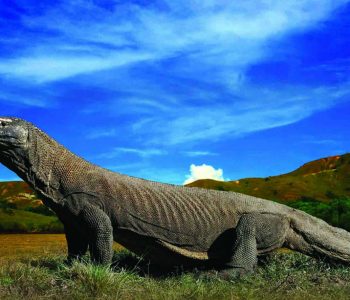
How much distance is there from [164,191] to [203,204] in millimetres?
779

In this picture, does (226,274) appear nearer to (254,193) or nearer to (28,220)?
(28,220)

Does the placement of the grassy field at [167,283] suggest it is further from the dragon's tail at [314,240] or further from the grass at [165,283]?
the dragon's tail at [314,240]

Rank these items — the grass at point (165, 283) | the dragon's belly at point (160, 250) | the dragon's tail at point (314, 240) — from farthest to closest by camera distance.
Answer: the dragon's tail at point (314, 240)
the dragon's belly at point (160, 250)
the grass at point (165, 283)

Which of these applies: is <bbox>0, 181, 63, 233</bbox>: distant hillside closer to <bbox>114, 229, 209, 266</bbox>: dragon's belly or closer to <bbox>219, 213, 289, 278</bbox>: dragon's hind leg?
<bbox>114, 229, 209, 266</bbox>: dragon's belly

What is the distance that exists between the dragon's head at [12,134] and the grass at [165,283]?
6.95 ft

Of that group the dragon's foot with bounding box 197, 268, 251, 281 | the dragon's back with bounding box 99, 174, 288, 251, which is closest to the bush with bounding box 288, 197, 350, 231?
the dragon's back with bounding box 99, 174, 288, 251

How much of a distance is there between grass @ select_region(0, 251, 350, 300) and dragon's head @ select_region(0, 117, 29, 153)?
212cm

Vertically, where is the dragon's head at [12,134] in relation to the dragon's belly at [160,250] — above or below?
above

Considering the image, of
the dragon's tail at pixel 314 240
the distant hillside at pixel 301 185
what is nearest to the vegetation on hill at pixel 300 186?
the distant hillside at pixel 301 185

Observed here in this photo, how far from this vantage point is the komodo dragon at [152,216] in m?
10.3

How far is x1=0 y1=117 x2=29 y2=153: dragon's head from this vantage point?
33.5ft

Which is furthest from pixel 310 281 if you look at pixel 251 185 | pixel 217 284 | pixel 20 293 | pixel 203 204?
pixel 251 185

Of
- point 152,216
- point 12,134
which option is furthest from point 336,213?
point 12,134

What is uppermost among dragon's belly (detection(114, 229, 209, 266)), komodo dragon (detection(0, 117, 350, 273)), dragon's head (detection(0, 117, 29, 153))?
dragon's head (detection(0, 117, 29, 153))
